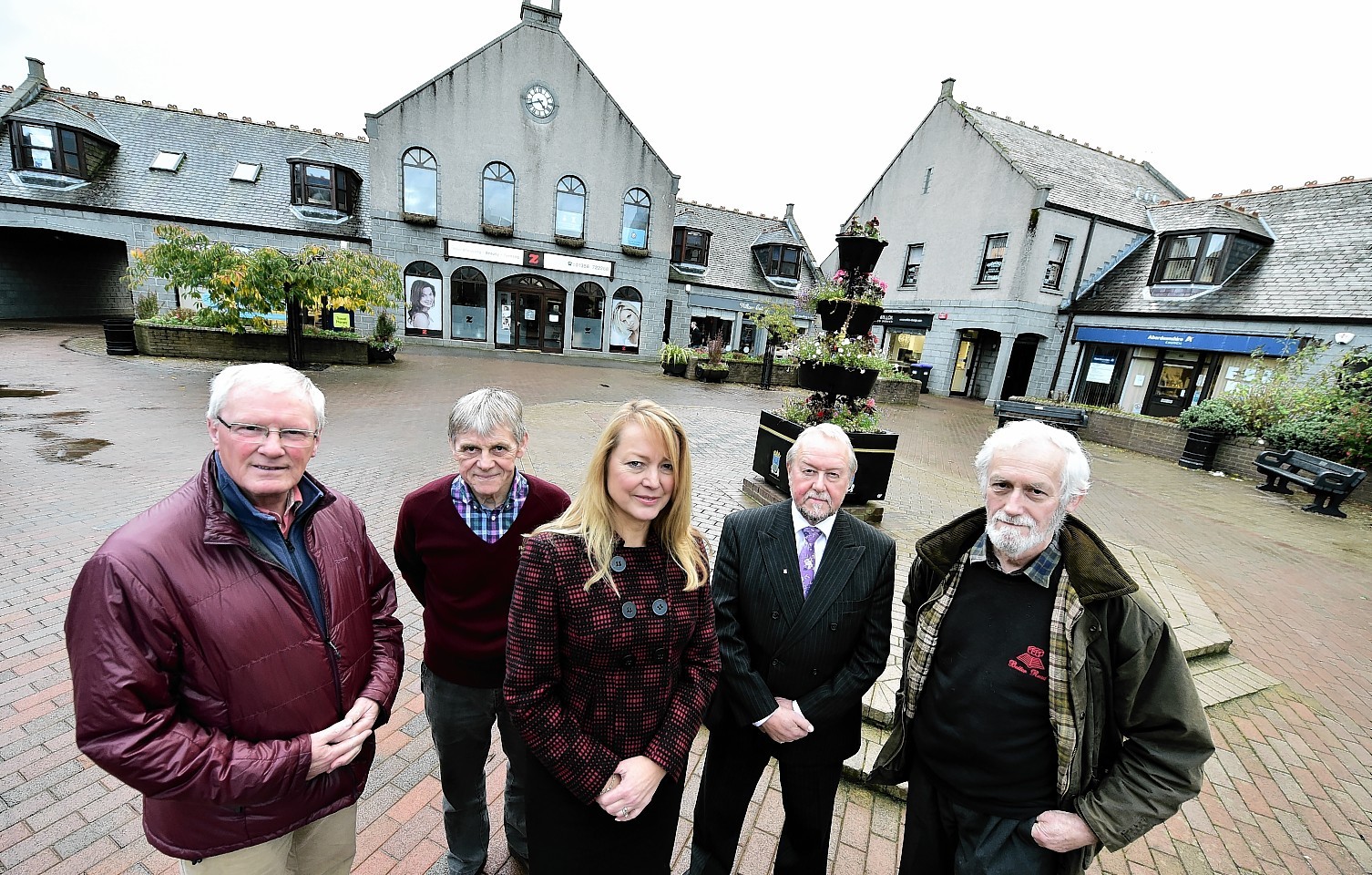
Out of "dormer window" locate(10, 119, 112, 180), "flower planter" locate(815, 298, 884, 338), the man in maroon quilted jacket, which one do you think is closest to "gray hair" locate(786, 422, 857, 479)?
the man in maroon quilted jacket

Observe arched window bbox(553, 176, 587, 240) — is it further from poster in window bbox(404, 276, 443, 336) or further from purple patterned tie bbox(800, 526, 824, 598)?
purple patterned tie bbox(800, 526, 824, 598)

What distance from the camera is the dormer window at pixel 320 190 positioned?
2030 centimetres

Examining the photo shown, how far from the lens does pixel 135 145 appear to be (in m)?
20.2

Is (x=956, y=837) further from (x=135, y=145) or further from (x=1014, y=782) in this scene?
(x=135, y=145)

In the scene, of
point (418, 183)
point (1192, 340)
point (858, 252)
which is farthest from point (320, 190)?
point (1192, 340)

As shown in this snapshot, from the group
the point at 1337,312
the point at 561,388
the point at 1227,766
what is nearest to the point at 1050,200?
the point at 1337,312

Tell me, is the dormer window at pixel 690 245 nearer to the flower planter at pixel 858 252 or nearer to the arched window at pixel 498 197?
the arched window at pixel 498 197

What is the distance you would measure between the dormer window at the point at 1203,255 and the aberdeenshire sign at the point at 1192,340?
1905 mm

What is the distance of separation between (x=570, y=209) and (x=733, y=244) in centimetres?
907

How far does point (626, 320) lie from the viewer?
79.1 ft

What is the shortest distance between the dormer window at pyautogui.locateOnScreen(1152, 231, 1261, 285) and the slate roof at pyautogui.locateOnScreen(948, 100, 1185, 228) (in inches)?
113

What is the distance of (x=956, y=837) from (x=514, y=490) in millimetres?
2147

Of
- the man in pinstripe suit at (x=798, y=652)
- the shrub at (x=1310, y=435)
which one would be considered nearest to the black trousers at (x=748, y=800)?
the man in pinstripe suit at (x=798, y=652)

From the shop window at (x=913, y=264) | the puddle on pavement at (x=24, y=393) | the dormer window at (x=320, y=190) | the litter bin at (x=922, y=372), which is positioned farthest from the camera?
the shop window at (x=913, y=264)
